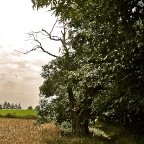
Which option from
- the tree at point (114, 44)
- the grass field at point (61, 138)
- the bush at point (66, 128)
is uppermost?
the tree at point (114, 44)

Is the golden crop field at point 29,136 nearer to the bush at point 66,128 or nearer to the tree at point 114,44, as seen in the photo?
the bush at point 66,128

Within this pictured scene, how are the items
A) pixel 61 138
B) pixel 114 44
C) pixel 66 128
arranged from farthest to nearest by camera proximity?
pixel 66 128 → pixel 61 138 → pixel 114 44

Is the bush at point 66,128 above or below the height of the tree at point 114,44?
below

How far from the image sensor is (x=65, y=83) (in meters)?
21.4

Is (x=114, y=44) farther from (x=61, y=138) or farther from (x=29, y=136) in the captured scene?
(x=29, y=136)

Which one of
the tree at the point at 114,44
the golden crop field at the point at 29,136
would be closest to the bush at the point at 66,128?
the golden crop field at the point at 29,136

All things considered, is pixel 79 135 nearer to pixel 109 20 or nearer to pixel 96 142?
pixel 96 142

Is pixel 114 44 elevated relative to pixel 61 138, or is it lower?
elevated

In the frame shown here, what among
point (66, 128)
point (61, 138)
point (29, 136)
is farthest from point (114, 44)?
point (66, 128)

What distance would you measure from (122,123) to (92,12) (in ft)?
63.4

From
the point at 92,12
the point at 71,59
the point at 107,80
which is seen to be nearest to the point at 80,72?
the point at 107,80

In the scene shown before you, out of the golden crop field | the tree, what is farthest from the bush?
the tree

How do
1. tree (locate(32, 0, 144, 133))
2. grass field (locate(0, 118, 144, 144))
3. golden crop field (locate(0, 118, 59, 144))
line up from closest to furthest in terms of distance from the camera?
tree (locate(32, 0, 144, 133)) < golden crop field (locate(0, 118, 59, 144)) < grass field (locate(0, 118, 144, 144))

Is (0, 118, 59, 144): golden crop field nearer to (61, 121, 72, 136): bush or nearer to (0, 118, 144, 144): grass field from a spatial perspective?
(0, 118, 144, 144): grass field
